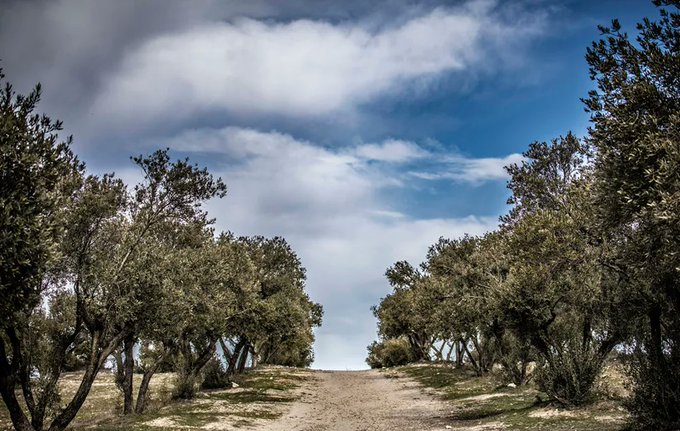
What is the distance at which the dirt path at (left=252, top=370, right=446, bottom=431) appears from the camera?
30.3m

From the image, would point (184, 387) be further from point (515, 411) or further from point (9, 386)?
point (515, 411)

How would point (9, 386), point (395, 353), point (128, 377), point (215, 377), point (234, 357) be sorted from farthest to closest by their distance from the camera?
point (395, 353) < point (234, 357) < point (215, 377) < point (128, 377) < point (9, 386)

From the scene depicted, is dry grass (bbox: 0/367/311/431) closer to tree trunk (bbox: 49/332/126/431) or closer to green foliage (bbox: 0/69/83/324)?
tree trunk (bbox: 49/332/126/431)

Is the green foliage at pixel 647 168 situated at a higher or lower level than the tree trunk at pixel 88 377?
higher

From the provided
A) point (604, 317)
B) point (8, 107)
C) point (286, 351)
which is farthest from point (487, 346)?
point (286, 351)

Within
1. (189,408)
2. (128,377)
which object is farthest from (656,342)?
(189,408)

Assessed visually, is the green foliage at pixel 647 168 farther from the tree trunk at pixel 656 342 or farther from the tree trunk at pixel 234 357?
the tree trunk at pixel 234 357

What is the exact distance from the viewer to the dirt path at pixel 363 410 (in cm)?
3028

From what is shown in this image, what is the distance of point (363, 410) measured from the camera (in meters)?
38.8

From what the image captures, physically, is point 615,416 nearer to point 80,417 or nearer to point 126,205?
point 126,205

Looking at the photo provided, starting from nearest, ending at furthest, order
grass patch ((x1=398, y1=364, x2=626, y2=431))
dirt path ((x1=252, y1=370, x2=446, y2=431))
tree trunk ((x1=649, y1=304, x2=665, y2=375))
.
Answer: tree trunk ((x1=649, y1=304, x2=665, y2=375))
grass patch ((x1=398, y1=364, x2=626, y2=431))
dirt path ((x1=252, y1=370, x2=446, y2=431))

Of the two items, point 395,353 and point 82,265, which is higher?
point 82,265

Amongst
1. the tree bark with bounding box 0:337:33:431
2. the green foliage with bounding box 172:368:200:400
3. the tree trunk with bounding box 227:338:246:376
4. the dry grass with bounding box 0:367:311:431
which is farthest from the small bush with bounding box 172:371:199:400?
the tree bark with bounding box 0:337:33:431

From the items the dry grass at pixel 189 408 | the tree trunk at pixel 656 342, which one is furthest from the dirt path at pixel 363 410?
the tree trunk at pixel 656 342
